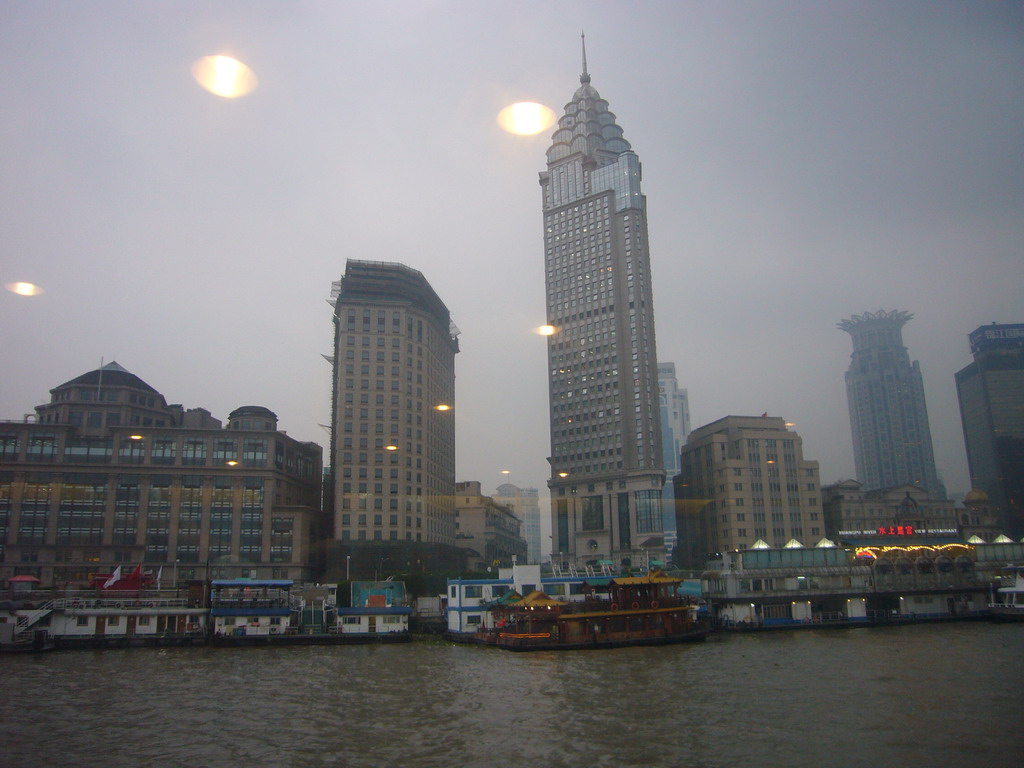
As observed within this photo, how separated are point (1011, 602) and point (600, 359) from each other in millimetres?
59061

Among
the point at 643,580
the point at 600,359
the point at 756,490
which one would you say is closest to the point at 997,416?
the point at 756,490

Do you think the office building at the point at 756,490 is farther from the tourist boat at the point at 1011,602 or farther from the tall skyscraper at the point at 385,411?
the tall skyscraper at the point at 385,411

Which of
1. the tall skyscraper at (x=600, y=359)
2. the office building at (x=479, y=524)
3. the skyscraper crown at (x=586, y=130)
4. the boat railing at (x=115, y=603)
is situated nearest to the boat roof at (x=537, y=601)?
the boat railing at (x=115, y=603)

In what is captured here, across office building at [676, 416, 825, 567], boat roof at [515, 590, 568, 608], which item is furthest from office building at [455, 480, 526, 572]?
boat roof at [515, 590, 568, 608]

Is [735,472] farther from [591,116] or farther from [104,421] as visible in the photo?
[104,421]

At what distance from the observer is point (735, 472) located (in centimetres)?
10538

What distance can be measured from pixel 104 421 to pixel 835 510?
96.0 metres

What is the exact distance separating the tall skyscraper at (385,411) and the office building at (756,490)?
3648 centimetres

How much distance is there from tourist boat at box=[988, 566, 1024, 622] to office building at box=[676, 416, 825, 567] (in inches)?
1341

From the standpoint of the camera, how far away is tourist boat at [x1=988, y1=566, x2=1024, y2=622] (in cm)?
6450

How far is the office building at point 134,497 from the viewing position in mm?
81812

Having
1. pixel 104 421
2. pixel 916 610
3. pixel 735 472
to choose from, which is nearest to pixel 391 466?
pixel 104 421

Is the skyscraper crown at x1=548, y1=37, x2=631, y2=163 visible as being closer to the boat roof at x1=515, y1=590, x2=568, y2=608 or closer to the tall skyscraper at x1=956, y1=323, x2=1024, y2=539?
the tall skyscraper at x1=956, y1=323, x2=1024, y2=539

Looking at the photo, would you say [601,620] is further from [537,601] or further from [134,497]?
[134,497]
